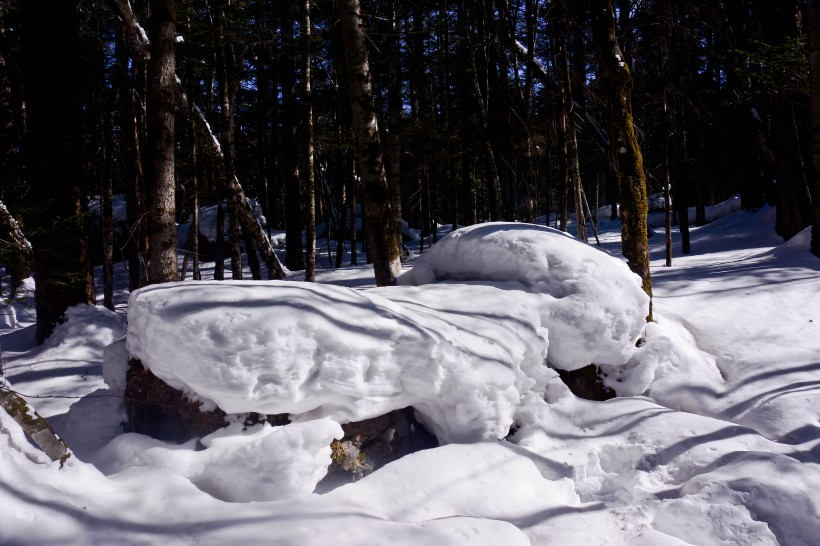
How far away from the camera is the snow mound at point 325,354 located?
10.7ft

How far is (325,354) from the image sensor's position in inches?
138

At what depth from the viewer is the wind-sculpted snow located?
5.12 metres

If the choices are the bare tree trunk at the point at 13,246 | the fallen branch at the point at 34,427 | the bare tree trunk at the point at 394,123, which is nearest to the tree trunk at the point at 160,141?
the bare tree trunk at the point at 13,246

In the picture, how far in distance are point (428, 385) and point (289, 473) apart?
1185 millimetres

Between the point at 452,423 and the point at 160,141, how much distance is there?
3894mm

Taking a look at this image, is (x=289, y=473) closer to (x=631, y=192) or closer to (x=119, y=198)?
(x=631, y=192)

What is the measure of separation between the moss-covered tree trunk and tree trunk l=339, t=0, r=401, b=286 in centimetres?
289

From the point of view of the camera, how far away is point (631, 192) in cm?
649

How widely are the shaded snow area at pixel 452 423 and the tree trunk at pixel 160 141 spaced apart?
1.47 metres

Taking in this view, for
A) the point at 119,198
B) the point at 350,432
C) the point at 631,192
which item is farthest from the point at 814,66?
the point at 119,198

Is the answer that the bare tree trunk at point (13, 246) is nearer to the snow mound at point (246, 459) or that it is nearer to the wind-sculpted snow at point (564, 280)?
the snow mound at point (246, 459)

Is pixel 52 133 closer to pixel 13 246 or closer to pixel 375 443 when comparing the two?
pixel 13 246

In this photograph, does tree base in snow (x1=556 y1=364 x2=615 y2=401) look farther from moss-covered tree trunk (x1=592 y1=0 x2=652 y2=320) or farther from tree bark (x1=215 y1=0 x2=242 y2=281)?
tree bark (x1=215 y1=0 x2=242 y2=281)

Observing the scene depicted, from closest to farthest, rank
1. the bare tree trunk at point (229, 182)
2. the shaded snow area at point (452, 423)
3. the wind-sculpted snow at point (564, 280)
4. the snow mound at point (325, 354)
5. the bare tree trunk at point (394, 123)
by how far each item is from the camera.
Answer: the shaded snow area at point (452, 423) → the snow mound at point (325, 354) → the wind-sculpted snow at point (564, 280) → the bare tree trunk at point (229, 182) → the bare tree trunk at point (394, 123)
